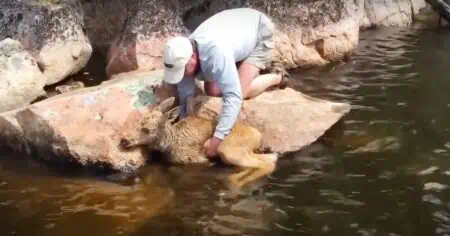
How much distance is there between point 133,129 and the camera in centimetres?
706

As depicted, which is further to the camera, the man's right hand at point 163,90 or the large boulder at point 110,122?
the man's right hand at point 163,90

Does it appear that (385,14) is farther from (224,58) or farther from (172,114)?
(224,58)

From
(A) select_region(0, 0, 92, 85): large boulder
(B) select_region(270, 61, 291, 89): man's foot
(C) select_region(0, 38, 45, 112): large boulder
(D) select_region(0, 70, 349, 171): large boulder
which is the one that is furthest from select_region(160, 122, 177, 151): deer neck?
(A) select_region(0, 0, 92, 85): large boulder

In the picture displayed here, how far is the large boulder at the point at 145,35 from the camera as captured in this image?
9.47 meters

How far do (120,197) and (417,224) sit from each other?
2.73 meters

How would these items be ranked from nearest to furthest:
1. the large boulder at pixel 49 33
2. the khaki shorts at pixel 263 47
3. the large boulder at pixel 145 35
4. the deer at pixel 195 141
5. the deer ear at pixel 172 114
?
1. the deer at pixel 195 141
2. the deer ear at pixel 172 114
3. the khaki shorts at pixel 263 47
4. the large boulder at pixel 49 33
5. the large boulder at pixel 145 35

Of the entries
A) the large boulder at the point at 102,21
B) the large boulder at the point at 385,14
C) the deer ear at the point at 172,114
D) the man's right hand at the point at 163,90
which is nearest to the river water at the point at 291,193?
the deer ear at the point at 172,114

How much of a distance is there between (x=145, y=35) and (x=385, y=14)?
5876mm

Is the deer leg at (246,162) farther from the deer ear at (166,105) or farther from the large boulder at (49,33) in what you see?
the large boulder at (49,33)

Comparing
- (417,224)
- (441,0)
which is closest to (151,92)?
(417,224)

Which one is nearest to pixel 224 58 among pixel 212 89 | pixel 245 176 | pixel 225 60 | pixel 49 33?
pixel 225 60

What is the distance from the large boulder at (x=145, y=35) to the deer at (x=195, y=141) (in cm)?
262

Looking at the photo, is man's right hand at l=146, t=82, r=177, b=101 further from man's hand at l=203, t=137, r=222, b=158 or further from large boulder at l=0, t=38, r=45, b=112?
large boulder at l=0, t=38, r=45, b=112

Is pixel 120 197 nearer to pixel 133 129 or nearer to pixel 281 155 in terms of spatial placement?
pixel 133 129
